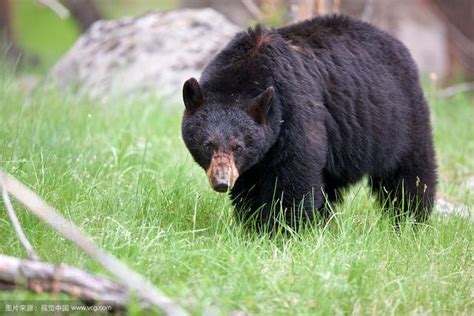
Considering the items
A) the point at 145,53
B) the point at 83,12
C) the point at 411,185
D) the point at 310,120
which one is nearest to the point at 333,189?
the point at 411,185

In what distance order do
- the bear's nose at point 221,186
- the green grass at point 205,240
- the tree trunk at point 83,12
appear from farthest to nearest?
the tree trunk at point 83,12 → the bear's nose at point 221,186 → the green grass at point 205,240

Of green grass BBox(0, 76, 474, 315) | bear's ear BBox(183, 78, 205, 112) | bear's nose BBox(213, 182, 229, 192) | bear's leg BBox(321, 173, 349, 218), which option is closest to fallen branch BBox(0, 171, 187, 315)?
green grass BBox(0, 76, 474, 315)

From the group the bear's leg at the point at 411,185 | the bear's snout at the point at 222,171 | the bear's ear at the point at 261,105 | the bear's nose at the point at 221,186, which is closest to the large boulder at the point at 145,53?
the bear's leg at the point at 411,185

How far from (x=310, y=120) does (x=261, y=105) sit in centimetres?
41

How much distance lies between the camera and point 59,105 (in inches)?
309

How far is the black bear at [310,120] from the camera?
16.8 ft

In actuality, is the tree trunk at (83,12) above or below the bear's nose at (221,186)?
below

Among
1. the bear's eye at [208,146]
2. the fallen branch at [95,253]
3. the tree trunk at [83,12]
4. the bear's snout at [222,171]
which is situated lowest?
the tree trunk at [83,12]

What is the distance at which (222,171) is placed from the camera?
4910mm

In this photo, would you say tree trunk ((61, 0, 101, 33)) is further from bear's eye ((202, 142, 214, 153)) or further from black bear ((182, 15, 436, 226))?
bear's eye ((202, 142, 214, 153))

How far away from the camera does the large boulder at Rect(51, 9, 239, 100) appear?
9.89m

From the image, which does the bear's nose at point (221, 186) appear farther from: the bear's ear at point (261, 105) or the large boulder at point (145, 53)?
the large boulder at point (145, 53)

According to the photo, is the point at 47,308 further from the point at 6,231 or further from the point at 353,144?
the point at 353,144

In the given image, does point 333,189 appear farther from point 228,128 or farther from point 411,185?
point 228,128
